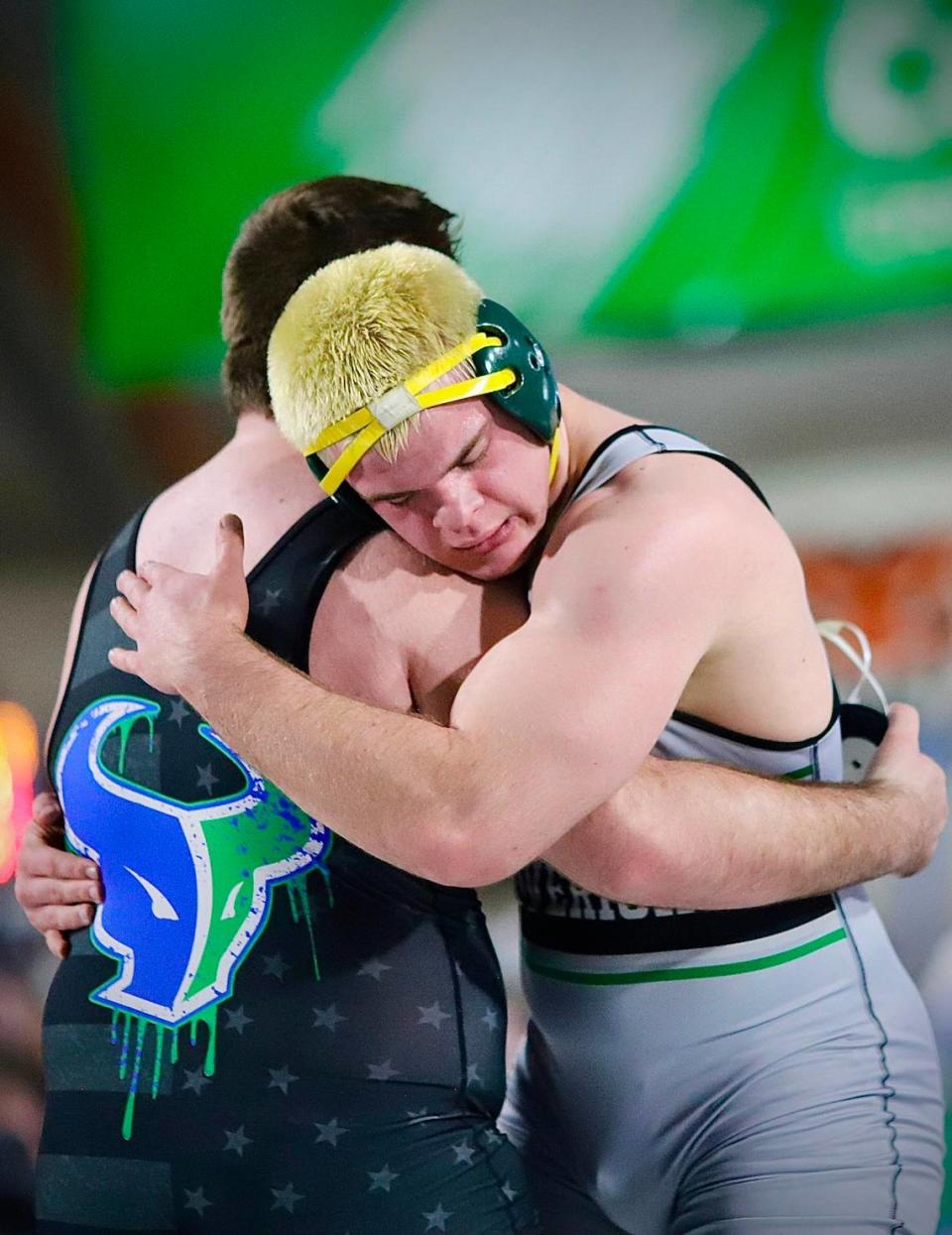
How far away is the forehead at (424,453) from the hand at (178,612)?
0.16m

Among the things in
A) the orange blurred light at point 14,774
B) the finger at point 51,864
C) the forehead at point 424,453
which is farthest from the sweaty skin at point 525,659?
the orange blurred light at point 14,774

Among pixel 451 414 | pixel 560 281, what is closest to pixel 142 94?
pixel 560 281

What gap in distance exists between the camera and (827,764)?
4.75ft

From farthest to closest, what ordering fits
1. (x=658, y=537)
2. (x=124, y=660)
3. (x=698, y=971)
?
1. (x=698, y=971)
2. (x=124, y=660)
3. (x=658, y=537)

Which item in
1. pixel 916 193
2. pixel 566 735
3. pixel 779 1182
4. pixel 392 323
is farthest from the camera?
pixel 916 193

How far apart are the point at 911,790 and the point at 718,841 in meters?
0.38

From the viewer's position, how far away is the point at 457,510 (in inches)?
47.4

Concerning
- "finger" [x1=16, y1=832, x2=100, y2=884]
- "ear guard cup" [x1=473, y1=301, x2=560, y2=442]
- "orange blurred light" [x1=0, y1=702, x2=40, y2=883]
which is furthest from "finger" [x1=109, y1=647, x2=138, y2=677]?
"orange blurred light" [x1=0, y1=702, x2=40, y2=883]

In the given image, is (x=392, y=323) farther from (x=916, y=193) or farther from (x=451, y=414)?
(x=916, y=193)

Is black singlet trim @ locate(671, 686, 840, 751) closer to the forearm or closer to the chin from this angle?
the forearm

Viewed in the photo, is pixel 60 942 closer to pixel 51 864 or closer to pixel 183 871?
pixel 51 864

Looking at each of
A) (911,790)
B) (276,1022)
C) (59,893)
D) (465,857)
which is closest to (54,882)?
(59,893)

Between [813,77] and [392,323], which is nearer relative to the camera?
[392,323]

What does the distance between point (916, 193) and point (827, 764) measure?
1499 mm
